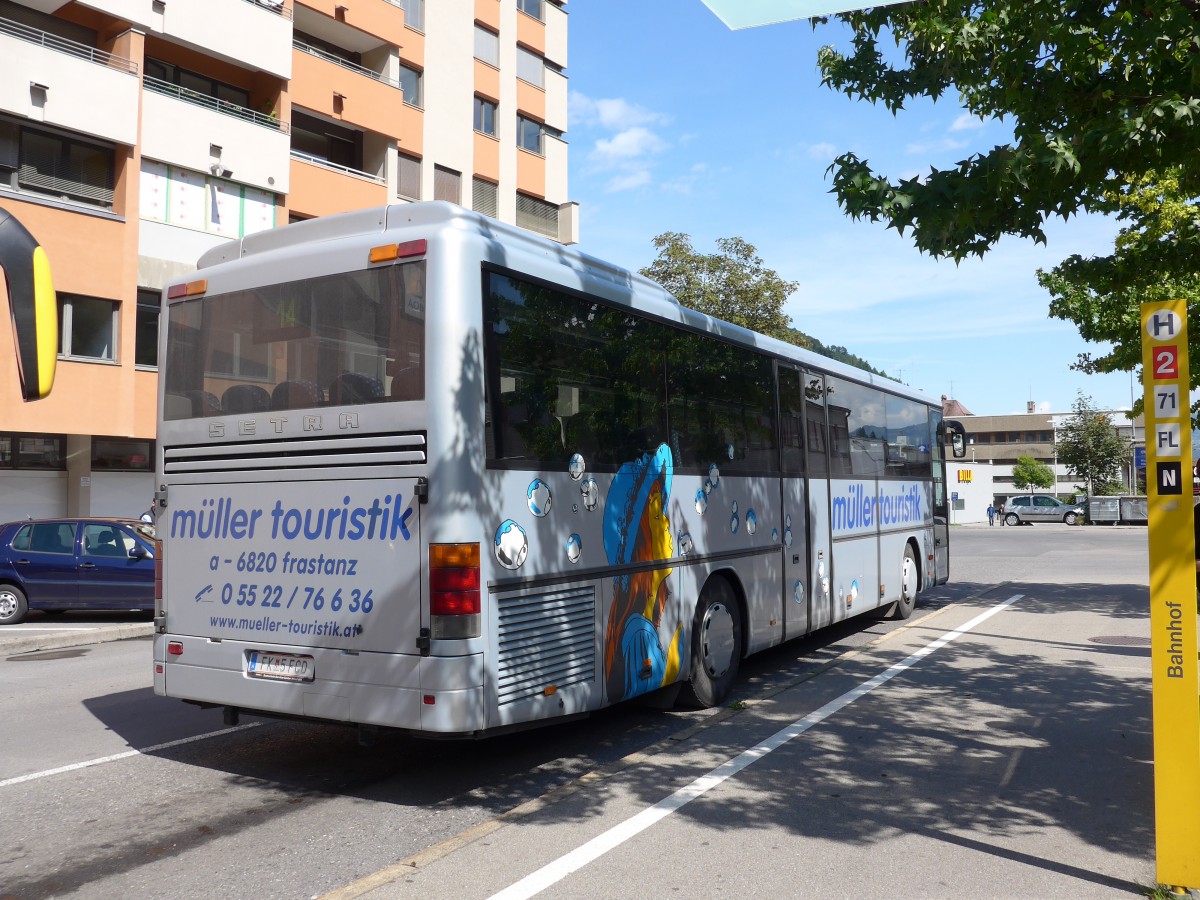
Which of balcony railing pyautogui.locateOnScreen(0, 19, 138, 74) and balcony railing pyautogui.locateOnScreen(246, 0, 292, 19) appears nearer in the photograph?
balcony railing pyautogui.locateOnScreen(0, 19, 138, 74)

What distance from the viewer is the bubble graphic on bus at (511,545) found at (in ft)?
19.0

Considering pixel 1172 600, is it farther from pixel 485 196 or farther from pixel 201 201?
pixel 485 196

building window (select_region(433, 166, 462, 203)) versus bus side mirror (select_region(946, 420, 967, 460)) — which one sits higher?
building window (select_region(433, 166, 462, 203))

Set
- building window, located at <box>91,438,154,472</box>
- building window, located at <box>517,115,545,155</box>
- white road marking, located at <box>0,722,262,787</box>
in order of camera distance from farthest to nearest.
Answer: building window, located at <box>517,115,545,155</box>, building window, located at <box>91,438,154,472</box>, white road marking, located at <box>0,722,262,787</box>

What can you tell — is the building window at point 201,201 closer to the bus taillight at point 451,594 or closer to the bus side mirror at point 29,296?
the bus side mirror at point 29,296

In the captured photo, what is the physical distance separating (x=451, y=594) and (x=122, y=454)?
Answer: 1946 cm

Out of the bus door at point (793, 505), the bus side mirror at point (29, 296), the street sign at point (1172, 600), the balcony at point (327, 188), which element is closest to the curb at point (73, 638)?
the bus side mirror at point (29, 296)

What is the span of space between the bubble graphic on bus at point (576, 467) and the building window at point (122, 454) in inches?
731

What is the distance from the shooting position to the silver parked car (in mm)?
59719

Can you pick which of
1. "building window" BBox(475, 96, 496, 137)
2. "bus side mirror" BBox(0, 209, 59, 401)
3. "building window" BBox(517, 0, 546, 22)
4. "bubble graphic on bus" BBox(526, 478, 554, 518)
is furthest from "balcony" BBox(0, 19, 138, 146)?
"bubble graphic on bus" BBox(526, 478, 554, 518)

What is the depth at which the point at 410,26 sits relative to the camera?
2933cm

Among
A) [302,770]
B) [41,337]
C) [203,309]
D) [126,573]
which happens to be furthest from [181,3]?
[302,770]

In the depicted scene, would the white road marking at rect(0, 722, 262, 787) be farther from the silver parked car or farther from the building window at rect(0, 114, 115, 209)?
the silver parked car

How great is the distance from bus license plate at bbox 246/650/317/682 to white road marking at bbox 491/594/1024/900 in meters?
1.94
